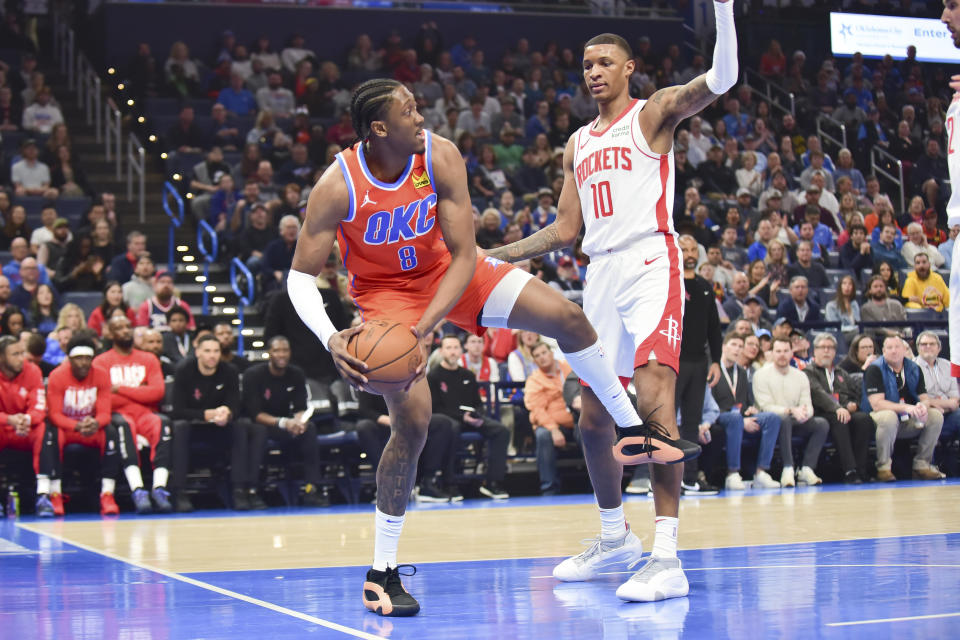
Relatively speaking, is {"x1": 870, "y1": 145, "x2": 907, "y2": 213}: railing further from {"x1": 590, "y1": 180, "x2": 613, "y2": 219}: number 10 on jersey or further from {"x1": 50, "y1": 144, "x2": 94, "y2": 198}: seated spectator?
{"x1": 590, "y1": 180, "x2": 613, "y2": 219}: number 10 on jersey

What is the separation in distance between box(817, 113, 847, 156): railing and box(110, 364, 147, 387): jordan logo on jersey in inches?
517

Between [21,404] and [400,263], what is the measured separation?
19.0 ft

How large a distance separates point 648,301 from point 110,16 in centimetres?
1449

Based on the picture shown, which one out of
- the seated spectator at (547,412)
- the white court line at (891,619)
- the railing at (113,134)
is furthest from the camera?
the railing at (113,134)

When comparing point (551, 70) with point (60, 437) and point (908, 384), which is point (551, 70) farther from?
point (60, 437)

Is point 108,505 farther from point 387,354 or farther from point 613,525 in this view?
point 387,354

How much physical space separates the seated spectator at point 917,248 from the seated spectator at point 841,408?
4.14 m

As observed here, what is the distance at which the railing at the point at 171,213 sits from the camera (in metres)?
13.4

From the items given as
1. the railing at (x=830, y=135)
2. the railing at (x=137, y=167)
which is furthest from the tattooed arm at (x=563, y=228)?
the railing at (x=830, y=135)

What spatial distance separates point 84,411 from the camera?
920cm

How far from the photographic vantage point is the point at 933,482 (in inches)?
421

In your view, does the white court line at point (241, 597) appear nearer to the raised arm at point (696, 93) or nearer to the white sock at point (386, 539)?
the white sock at point (386, 539)

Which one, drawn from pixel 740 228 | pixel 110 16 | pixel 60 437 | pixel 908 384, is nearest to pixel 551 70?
pixel 740 228

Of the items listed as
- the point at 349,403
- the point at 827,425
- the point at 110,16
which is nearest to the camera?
the point at 349,403
